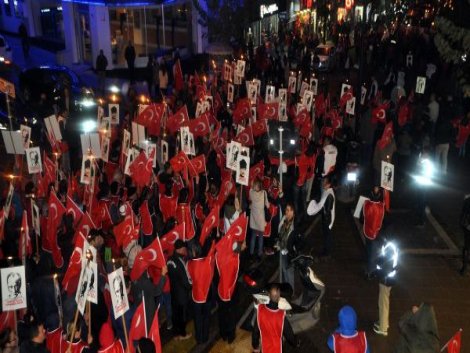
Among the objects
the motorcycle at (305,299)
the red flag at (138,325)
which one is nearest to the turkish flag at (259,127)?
the motorcycle at (305,299)

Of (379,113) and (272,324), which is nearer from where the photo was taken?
(272,324)

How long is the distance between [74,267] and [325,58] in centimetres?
2486

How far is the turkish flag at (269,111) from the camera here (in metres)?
14.1

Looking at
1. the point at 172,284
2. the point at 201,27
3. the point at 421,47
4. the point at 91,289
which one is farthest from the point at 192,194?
the point at 201,27

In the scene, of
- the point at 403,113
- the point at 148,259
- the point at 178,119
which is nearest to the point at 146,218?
the point at 148,259

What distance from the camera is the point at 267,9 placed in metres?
36.6

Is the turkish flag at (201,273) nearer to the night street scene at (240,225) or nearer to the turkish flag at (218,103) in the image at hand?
the night street scene at (240,225)

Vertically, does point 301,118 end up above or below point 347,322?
above

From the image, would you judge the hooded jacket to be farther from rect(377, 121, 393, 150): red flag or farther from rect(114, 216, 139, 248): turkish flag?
rect(377, 121, 393, 150): red flag

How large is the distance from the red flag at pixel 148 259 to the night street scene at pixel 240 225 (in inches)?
1.0

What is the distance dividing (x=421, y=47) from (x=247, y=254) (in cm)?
1984

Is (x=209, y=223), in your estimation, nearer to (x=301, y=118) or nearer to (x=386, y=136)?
(x=301, y=118)

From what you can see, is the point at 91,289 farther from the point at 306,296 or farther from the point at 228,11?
the point at 228,11

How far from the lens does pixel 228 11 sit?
2892 centimetres
